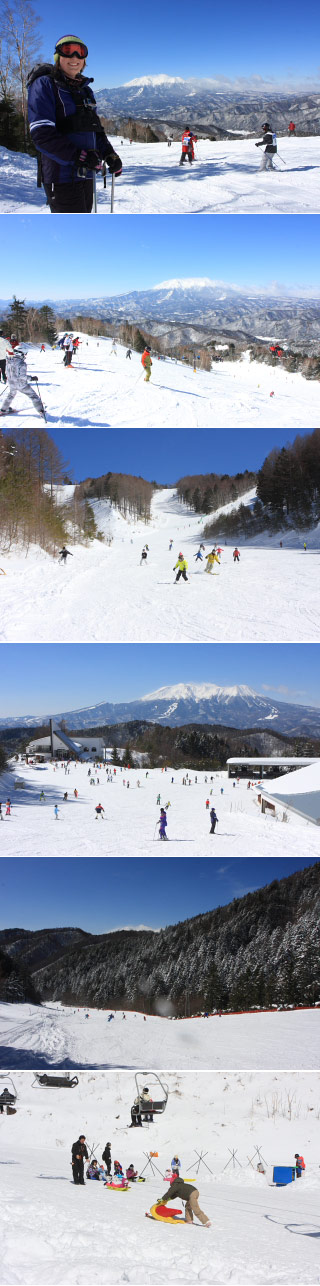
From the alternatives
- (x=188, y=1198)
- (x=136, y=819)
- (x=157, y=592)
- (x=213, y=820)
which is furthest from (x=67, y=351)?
(x=188, y=1198)

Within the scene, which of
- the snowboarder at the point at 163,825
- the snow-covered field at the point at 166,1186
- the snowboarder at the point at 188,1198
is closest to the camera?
the snow-covered field at the point at 166,1186

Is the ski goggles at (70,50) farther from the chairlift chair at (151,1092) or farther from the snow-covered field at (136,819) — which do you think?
the chairlift chair at (151,1092)

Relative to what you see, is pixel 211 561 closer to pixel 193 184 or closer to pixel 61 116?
pixel 193 184

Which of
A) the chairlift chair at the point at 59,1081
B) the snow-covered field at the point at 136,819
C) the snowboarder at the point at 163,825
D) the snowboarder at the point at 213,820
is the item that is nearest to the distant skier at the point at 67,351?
the snow-covered field at the point at 136,819

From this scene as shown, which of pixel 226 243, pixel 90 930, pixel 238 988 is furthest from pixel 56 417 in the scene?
pixel 238 988

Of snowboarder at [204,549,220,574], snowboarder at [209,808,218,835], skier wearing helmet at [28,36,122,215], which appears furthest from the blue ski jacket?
snowboarder at [209,808,218,835]
